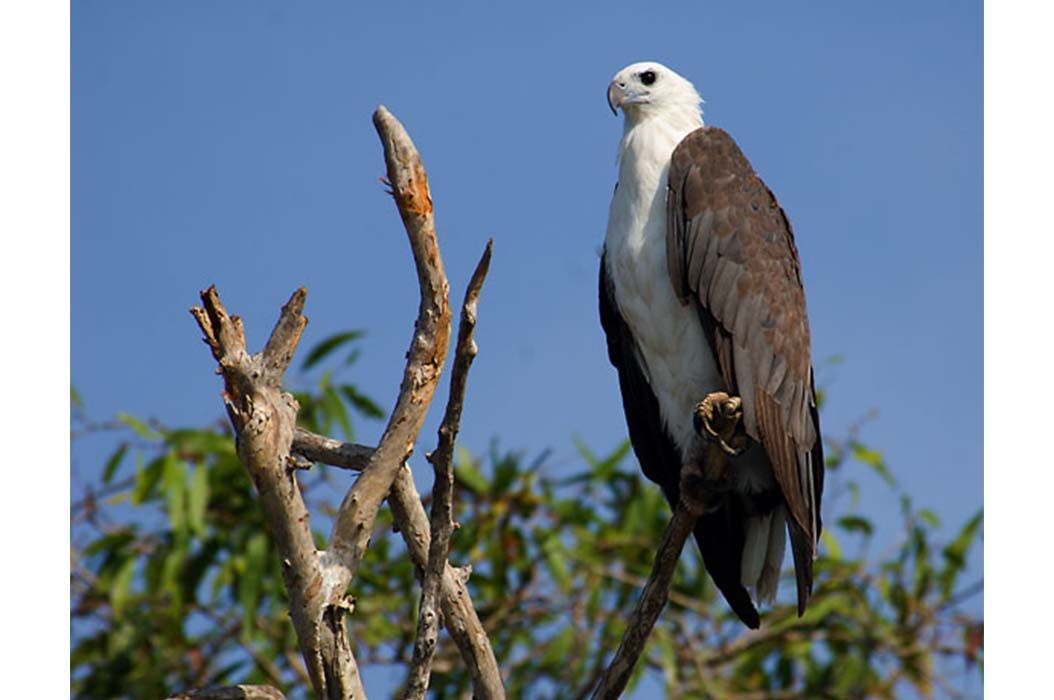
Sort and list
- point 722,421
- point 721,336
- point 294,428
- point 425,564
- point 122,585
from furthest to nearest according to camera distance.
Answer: point 122,585
point 721,336
point 722,421
point 425,564
point 294,428

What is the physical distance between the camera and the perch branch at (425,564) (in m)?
3.21

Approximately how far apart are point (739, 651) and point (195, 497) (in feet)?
7.35

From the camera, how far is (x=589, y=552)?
20.9ft

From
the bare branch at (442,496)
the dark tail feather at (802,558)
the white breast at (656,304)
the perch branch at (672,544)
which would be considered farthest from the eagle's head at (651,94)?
the bare branch at (442,496)

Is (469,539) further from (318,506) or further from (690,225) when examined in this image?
(690,225)

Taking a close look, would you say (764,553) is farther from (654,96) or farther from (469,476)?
(469,476)

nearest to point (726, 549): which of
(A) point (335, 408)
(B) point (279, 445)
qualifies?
(B) point (279, 445)

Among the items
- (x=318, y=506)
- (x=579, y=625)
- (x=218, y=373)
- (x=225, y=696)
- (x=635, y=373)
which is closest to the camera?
(x=218, y=373)

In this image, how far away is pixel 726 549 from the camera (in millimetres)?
4066

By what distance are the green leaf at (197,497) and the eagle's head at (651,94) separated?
237 centimetres

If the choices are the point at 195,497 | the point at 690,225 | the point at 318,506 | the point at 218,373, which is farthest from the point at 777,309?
the point at 195,497

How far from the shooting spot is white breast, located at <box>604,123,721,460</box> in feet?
13.1

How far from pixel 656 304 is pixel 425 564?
110cm

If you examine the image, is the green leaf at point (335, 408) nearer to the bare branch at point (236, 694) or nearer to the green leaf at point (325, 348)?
the green leaf at point (325, 348)
